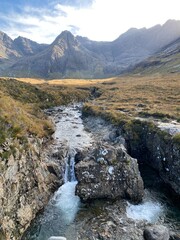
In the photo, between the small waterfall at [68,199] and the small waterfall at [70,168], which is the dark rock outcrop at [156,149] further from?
the small waterfall at [68,199]

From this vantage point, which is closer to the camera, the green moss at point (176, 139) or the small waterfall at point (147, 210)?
the small waterfall at point (147, 210)

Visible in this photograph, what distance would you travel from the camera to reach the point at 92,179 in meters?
35.3

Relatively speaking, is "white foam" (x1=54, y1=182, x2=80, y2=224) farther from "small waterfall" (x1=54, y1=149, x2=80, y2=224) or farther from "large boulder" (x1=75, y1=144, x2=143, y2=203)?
"large boulder" (x1=75, y1=144, x2=143, y2=203)

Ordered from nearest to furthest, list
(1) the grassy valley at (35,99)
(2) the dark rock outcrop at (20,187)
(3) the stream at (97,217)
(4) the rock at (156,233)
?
(2) the dark rock outcrop at (20,187) → (4) the rock at (156,233) → (3) the stream at (97,217) → (1) the grassy valley at (35,99)

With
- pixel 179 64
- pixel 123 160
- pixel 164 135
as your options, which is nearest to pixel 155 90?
pixel 164 135

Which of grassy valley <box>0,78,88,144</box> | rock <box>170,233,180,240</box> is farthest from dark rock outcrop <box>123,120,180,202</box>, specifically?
grassy valley <box>0,78,88,144</box>

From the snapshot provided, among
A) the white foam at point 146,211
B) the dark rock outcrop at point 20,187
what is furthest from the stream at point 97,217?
the dark rock outcrop at point 20,187

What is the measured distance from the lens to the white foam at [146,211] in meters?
31.9

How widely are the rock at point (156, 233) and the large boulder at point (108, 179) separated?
6.74 m

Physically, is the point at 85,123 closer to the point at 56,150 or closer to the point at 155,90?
the point at 56,150

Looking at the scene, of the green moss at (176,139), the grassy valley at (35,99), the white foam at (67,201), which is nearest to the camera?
the white foam at (67,201)

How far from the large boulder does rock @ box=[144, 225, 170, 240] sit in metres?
6.74

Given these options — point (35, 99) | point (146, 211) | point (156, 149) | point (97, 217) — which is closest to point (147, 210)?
point (146, 211)

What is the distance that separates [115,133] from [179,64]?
144m
